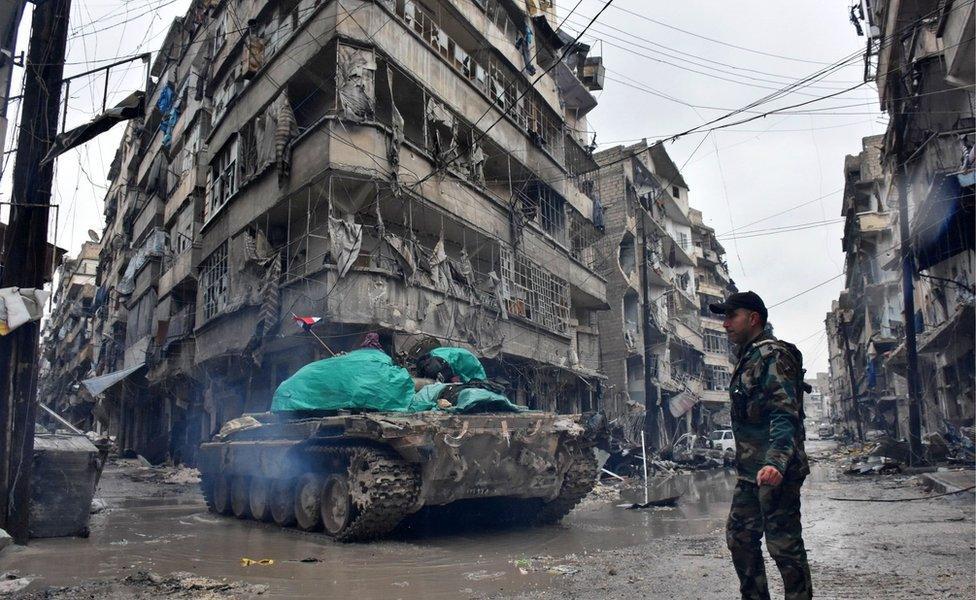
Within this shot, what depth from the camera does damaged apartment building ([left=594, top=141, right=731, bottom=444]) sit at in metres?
34.1

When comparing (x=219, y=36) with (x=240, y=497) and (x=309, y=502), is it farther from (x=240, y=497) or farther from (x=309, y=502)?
(x=309, y=502)

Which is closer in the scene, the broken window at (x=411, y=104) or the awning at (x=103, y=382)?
the broken window at (x=411, y=104)

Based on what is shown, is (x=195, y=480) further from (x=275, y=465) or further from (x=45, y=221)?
(x=45, y=221)

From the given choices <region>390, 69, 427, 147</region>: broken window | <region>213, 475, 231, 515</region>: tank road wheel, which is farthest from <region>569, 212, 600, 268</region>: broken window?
<region>213, 475, 231, 515</region>: tank road wheel

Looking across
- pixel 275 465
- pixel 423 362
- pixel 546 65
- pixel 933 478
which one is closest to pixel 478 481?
pixel 423 362

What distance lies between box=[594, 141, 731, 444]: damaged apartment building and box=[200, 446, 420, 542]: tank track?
1823 cm

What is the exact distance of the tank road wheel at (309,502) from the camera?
908cm

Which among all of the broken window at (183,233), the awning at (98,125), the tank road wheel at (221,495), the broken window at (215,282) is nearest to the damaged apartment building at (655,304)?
the broken window at (215,282)

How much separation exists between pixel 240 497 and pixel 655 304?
30.2 m

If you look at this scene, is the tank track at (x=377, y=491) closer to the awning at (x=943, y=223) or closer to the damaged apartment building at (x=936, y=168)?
A: the damaged apartment building at (x=936, y=168)

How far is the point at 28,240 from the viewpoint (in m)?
7.73

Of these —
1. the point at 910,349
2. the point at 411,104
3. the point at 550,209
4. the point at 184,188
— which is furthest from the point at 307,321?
the point at 910,349

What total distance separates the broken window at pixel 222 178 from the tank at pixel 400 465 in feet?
36.6

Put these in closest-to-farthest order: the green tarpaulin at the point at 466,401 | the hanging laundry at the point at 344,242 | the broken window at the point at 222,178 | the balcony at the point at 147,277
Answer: the green tarpaulin at the point at 466,401 < the hanging laundry at the point at 344,242 < the broken window at the point at 222,178 < the balcony at the point at 147,277
